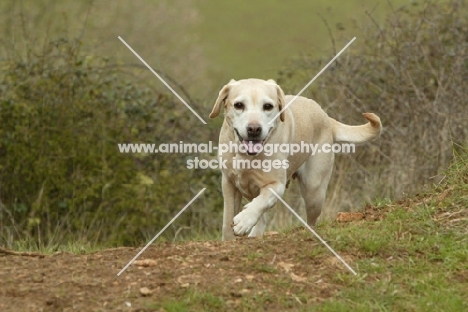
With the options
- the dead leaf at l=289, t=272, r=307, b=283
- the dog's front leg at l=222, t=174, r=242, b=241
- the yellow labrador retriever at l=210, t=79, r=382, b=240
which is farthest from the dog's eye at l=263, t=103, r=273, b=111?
the dead leaf at l=289, t=272, r=307, b=283

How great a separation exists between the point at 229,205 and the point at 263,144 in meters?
0.70

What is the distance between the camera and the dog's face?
6383 mm

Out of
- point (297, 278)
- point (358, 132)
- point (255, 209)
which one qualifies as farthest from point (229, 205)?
point (297, 278)

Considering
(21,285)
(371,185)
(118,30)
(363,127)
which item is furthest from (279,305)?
(118,30)

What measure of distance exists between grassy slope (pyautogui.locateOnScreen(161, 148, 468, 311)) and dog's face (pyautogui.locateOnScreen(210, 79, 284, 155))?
88cm

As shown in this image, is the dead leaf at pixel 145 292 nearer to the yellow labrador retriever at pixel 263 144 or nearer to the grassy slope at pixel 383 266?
the grassy slope at pixel 383 266

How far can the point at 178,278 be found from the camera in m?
4.91

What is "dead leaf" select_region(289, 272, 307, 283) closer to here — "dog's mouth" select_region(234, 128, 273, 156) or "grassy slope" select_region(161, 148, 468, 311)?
"grassy slope" select_region(161, 148, 468, 311)

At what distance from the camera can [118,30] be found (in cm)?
1484

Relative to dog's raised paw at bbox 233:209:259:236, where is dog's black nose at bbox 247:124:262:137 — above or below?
above

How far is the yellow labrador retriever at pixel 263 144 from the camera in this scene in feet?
21.2

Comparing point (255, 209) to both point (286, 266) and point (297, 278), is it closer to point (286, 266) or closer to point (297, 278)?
point (286, 266)

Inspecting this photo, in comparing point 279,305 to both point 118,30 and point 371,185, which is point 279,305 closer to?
point 371,185

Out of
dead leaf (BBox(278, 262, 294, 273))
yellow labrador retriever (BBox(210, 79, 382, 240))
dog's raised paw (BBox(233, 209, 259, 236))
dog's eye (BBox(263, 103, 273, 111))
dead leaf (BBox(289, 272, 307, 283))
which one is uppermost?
dog's eye (BBox(263, 103, 273, 111))
